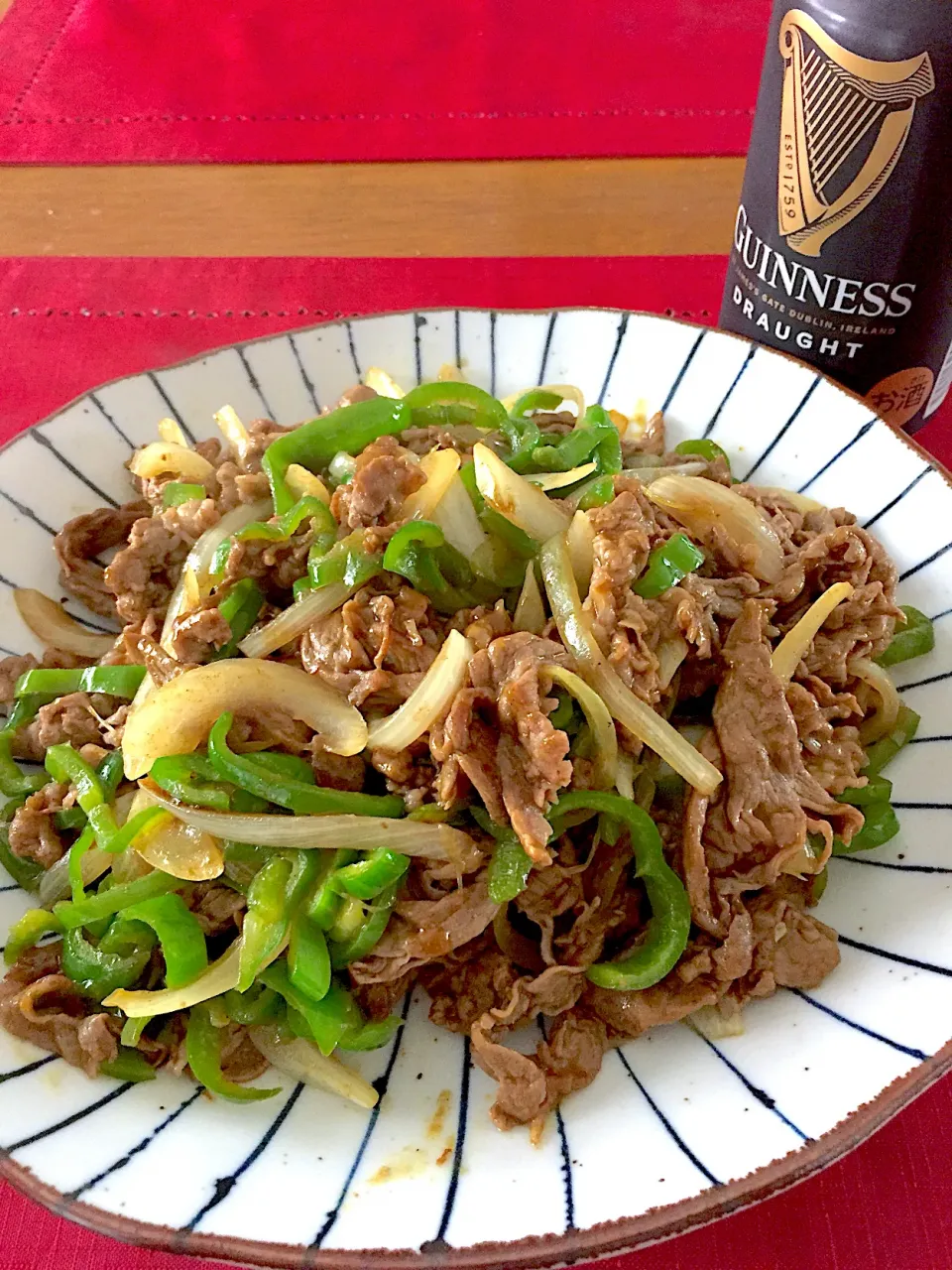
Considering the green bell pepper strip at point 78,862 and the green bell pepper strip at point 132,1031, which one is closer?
the green bell pepper strip at point 132,1031

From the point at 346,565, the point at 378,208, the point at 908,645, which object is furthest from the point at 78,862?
the point at 378,208

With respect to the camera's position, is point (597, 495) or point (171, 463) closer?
point (597, 495)

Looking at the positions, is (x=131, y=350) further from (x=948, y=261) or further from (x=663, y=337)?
(x=948, y=261)

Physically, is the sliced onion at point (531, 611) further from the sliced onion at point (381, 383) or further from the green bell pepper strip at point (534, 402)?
the sliced onion at point (381, 383)

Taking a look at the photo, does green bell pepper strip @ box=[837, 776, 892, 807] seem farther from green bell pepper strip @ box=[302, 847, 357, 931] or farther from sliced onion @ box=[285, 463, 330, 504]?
sliced onion @ box=[285, 463, 330, 504]

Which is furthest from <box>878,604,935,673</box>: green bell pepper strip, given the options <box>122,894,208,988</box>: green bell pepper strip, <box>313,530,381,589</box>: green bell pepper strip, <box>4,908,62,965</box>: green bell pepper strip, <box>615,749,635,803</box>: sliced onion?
<box>4,908,62,965</box>: green bell pepper strip

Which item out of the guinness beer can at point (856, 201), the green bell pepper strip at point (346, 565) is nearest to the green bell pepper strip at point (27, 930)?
the green bell pepper strip at point (346, 565)

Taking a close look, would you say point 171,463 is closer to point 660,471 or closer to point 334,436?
point 334,436
